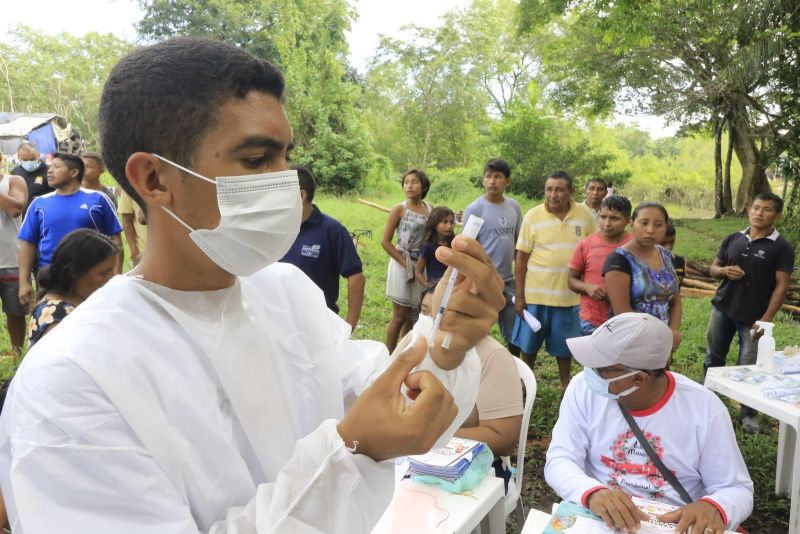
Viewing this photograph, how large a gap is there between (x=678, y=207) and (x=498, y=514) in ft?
73.2

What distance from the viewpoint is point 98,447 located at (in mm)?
833

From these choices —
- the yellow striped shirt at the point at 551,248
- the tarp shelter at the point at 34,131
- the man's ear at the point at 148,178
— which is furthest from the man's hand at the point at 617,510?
the tarp shelter at the point at 34,131

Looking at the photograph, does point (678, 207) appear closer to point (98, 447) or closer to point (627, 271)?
point (627, 271)

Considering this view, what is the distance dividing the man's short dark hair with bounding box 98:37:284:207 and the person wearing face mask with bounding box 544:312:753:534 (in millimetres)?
1826

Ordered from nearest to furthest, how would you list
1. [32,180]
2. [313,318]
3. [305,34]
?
[313,318] < [32,180] < [305,34]

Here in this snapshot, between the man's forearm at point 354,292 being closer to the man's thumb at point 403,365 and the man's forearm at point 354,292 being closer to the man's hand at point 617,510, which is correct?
the man's hand at point 617,510

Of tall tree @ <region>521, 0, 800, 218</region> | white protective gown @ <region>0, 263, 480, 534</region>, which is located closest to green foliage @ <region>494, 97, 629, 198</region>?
tall tree @ <region>521, 0, 800, 218</region>

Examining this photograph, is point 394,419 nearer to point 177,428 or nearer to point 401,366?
point 401,366

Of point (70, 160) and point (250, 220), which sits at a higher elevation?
point (250, 220)

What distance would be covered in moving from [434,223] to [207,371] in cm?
421

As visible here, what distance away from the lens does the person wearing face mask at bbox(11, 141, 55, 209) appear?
6.04 metres

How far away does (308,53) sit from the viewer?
18.9m

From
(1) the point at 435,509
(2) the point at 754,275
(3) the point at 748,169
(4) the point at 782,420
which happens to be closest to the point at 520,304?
(2) the point at 754,275

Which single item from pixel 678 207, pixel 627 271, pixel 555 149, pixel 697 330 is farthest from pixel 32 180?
pixel 678 207
